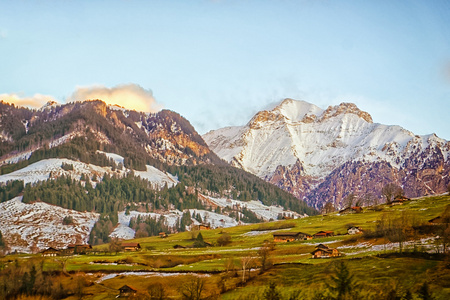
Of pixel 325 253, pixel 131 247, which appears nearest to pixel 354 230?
pixel 325 253

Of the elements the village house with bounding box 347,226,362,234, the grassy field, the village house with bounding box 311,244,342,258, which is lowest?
the grassy field

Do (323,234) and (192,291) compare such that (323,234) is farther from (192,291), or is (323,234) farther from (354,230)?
(192,291)

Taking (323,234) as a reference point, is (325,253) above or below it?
below

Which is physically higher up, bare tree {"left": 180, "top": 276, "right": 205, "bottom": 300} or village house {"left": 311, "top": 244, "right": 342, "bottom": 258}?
village house {"left": 311, "top": 244, "right": 342, "bottom": 258}

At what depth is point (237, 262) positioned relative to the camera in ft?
406

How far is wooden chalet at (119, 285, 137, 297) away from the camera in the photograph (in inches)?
3942

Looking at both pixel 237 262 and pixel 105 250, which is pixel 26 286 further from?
pixel 105 250

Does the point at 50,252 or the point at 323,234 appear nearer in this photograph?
the point at 323,234

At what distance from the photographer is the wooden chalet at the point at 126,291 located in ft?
328

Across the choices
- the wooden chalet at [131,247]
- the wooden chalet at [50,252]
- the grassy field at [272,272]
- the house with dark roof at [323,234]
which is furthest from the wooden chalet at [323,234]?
the wooden chalet at [50,252]

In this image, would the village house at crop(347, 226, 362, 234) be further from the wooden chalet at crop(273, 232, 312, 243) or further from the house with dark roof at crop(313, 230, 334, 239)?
the wooden chalet at crop(273, 232, 312, 243)

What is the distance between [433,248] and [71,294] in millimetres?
75747

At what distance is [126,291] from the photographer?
331 ft

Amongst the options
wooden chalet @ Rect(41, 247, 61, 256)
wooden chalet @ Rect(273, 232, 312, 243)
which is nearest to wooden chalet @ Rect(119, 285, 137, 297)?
wooden chalet @ Rect(273, 232, 312, 243)
